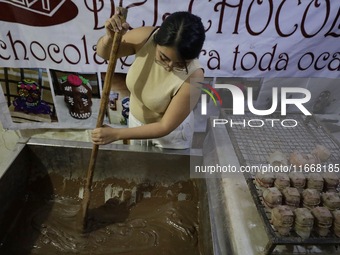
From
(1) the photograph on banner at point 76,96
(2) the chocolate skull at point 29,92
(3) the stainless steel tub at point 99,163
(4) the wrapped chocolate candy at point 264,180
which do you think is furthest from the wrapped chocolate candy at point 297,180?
(2) the chocolate skull at point 29,92

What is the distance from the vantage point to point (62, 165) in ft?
6.05

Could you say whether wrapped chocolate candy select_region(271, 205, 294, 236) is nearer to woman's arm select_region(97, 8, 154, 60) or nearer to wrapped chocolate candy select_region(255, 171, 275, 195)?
wrapped chocolate candy select_region(255, 171, 275, 195)

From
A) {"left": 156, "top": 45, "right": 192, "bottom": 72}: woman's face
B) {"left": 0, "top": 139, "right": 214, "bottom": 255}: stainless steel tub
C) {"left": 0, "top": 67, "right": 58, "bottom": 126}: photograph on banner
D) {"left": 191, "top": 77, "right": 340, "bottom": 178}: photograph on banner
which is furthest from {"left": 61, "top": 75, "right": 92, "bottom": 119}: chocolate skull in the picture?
{"left": 156, "top": 45, "right": 192, "bottom": 72}: woman's face

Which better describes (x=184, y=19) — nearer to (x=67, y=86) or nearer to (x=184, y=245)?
(x=184, y=245)

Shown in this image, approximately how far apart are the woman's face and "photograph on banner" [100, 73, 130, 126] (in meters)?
1.27

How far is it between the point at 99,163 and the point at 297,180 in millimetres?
1464

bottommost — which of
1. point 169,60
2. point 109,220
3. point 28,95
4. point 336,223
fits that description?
point 109,220

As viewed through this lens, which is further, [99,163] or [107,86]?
[99,163]

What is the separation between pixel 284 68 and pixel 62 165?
235 centimetres

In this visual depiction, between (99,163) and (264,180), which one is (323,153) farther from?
(99,163)

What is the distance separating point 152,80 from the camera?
1429mm

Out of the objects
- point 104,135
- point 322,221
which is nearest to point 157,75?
point 104,135

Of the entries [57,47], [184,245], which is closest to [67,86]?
[57,47]

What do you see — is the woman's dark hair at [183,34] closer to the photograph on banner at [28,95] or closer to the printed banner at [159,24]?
the printed banner at [159,24]
